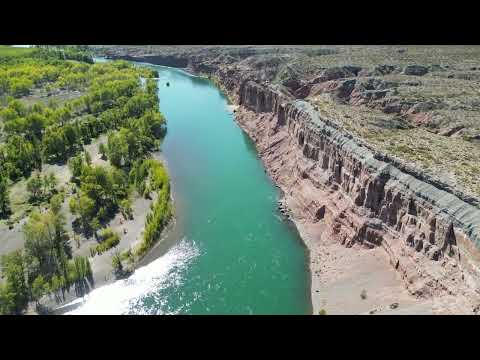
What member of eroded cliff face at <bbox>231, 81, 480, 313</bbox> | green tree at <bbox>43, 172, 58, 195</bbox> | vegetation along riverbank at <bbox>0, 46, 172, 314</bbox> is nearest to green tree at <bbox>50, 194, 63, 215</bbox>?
vegetation along riverbank at <bbox>0, 46, 172, 314</bbox>

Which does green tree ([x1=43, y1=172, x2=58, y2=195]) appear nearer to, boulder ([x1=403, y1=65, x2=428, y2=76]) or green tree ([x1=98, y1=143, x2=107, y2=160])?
green tree ([x1=98, y1=143, x2=107, y2=160])

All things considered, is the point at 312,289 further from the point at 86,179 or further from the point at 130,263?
the point at 86,179

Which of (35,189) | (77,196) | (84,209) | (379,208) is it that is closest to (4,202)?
(35,189)

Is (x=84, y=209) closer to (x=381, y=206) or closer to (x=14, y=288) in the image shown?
(x=14, y=288)

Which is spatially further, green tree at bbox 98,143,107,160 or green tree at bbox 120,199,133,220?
green tree at bbox 98,143,107,160

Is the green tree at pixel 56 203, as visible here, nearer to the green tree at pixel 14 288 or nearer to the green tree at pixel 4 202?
the green tree at pixel 4 202
